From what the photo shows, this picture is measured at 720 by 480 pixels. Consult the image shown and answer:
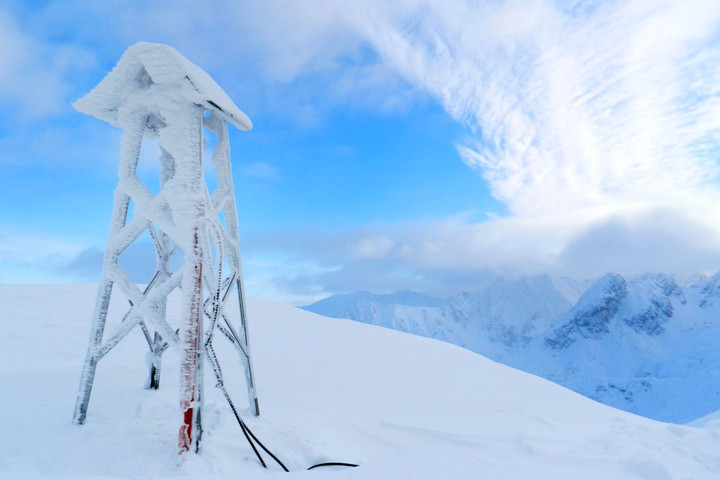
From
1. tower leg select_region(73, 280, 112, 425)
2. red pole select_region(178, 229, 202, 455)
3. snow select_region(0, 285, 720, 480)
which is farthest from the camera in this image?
tower leg select_region(73, 280, 112, 425)

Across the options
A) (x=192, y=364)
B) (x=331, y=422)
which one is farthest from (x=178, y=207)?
(x=331, y=422)

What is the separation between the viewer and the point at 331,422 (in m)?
6.41

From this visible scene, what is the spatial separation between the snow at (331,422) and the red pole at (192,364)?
31cm

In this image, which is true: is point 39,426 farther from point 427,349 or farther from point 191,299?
point 427,349

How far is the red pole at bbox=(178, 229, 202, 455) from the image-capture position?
4703mm

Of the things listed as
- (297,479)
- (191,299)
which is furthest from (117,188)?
(297,479)

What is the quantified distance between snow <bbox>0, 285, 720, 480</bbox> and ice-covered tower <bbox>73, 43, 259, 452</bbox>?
61 cm

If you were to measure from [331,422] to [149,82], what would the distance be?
6272 mm

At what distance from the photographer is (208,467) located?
4.50 meters

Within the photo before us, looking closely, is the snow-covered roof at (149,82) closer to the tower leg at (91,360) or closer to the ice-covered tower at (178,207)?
the ice-covered tower at (178,207)

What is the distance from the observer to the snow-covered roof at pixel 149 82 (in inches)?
214

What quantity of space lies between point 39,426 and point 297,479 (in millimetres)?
3933

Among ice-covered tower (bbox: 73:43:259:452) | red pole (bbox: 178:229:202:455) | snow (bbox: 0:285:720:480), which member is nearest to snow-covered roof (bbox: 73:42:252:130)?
ice-covered tower (bbox: 73:43:259:452)

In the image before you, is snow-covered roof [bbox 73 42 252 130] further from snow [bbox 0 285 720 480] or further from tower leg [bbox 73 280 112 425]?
snow [bbox 0 285 720 480]
